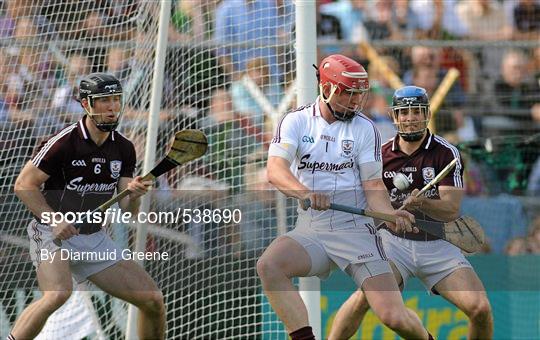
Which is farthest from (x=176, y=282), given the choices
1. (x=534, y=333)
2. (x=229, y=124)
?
(x=534, y=333)

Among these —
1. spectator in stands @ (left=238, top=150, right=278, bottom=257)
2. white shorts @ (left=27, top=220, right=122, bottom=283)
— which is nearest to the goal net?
spectator in stands @ (left=238, top=150, right=278, bottom=257)

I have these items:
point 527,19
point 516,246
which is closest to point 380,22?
point 527,19

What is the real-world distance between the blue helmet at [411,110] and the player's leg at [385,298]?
99 cm

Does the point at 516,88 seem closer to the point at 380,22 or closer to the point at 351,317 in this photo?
the point at 380,22

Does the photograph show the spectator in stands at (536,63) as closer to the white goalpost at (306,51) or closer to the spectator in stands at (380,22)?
the spectator in stands at (380,22)

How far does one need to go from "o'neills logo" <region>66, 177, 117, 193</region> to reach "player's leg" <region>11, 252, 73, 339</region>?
0.41 m

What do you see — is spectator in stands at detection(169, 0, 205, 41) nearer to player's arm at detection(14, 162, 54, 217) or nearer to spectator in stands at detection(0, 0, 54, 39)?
spectator in stands at detection(0, 0, 54, 39)

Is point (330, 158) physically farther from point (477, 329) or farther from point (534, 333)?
point (534, 333)

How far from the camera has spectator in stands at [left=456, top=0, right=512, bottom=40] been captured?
36.7ft

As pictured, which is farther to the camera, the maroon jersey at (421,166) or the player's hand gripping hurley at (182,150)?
the maroon jersey at (421,166)

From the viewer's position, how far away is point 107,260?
7.27 meters

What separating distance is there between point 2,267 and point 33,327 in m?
1.28

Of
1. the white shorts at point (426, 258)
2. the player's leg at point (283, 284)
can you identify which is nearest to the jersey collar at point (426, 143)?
the white shorts at point (426, 258)

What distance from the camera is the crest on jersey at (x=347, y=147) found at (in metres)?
6.79
